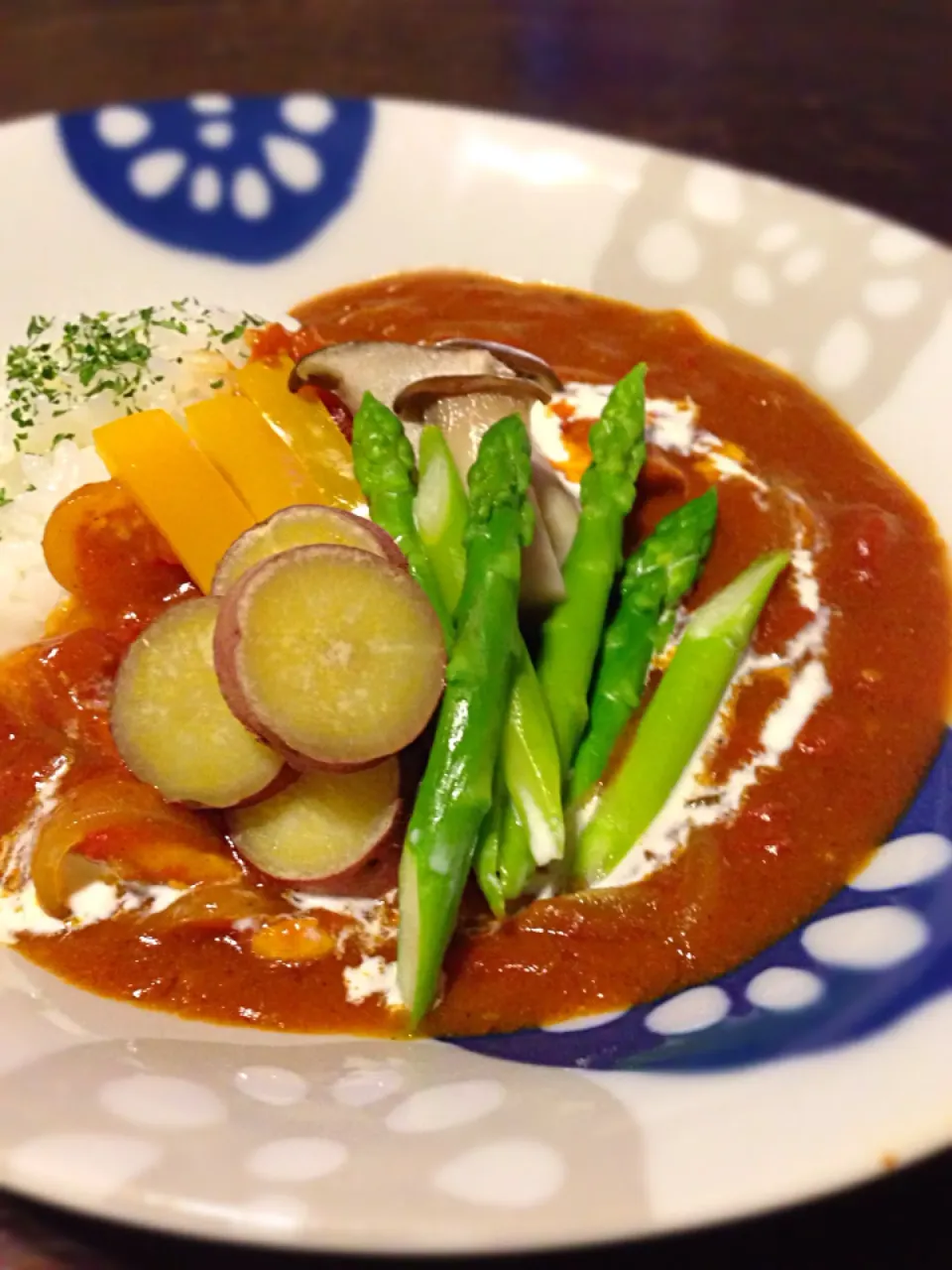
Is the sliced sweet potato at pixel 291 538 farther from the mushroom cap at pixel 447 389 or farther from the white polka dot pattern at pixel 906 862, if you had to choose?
the white polka dot pattern at pixel 906 862

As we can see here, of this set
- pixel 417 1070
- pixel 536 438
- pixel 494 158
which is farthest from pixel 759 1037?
pixel 494 158

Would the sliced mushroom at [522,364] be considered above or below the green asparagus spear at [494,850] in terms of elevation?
above

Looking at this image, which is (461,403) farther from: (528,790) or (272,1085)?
(272,1085)

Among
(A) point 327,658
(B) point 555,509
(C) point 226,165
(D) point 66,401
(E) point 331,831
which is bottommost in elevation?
(E) point 331,831

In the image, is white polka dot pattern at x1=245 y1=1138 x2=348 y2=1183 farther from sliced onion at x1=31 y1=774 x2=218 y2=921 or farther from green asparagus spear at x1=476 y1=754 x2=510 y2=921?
sliced onion at x1=31 y1=774 x2=218 y2=921

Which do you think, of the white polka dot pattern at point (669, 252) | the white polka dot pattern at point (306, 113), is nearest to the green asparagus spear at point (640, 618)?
the white polka dot pattern at point (669, 252)

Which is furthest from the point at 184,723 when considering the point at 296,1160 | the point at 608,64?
the point at 608,64
